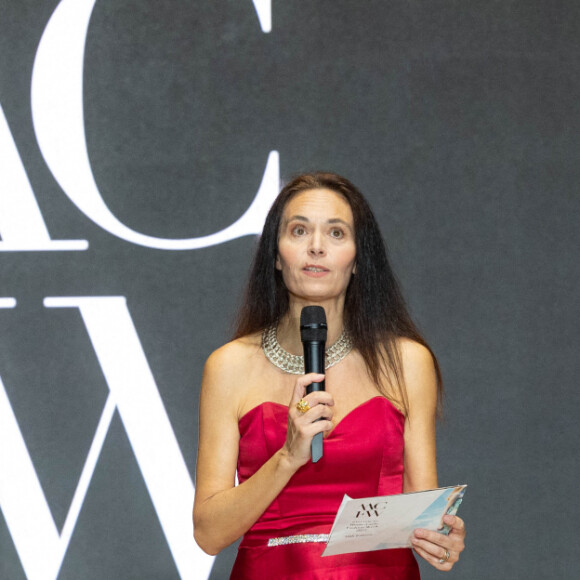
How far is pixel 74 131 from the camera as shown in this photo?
11.2ft

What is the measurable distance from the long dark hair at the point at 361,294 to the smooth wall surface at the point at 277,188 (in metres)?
1.16

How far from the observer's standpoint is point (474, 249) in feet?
11.1

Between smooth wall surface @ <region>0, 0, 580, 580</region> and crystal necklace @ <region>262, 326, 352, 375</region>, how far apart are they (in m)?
1.20

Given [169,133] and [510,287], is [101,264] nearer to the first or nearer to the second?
[169,133]

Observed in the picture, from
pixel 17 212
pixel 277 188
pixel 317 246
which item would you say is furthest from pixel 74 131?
pixel 317 246

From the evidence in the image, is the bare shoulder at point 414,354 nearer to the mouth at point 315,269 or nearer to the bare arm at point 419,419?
the bare arm at point 419,419

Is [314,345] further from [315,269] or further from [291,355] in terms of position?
[291,355]

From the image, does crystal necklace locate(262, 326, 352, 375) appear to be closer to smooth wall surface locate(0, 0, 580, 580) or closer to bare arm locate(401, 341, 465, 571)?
bare arm locate(401, 341, 465, 571)

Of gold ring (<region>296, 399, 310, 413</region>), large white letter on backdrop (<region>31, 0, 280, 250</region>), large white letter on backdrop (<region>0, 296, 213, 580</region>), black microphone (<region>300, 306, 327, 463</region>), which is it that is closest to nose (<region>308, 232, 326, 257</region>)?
black microphone (<region>300, 306, 327, 463</region>)

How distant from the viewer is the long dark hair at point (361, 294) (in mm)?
2146

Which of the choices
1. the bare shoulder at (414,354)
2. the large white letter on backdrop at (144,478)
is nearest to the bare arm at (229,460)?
the bare shoulder at (414,354)

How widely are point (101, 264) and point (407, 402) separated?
5.56ft

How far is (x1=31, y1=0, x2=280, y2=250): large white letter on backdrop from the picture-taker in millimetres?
3383

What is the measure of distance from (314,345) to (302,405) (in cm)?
15
